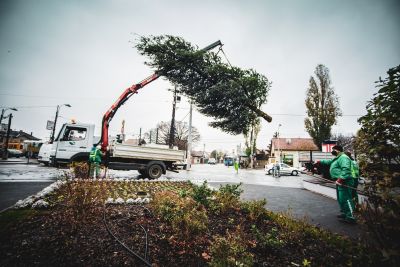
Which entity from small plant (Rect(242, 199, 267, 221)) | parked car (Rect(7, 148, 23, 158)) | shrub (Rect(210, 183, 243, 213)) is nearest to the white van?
shrub (Rect(210, 183, 243, 213))

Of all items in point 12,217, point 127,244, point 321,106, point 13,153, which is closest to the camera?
point 127,244

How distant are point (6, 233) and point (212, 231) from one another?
3.36 meters

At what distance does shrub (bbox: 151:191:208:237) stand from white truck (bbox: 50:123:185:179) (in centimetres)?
659

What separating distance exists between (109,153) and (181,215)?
27.3ft

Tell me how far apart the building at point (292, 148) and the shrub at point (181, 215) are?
4670 cm

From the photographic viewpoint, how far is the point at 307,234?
3.58 m

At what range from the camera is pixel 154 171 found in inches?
466

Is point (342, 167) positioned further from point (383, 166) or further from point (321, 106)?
point (321, 106)

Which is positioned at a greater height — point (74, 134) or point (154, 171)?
point (74, 134)

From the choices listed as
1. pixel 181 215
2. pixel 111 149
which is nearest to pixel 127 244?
pixel 181 215

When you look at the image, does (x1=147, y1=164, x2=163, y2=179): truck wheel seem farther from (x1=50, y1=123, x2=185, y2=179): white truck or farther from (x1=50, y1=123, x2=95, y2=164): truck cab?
(x1=50, y1=123, x2=95, y2=164): truck cab

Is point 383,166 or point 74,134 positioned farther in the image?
point 74,134

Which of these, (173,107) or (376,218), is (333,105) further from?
(376,218)

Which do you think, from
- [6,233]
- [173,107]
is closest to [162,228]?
[6,233]
